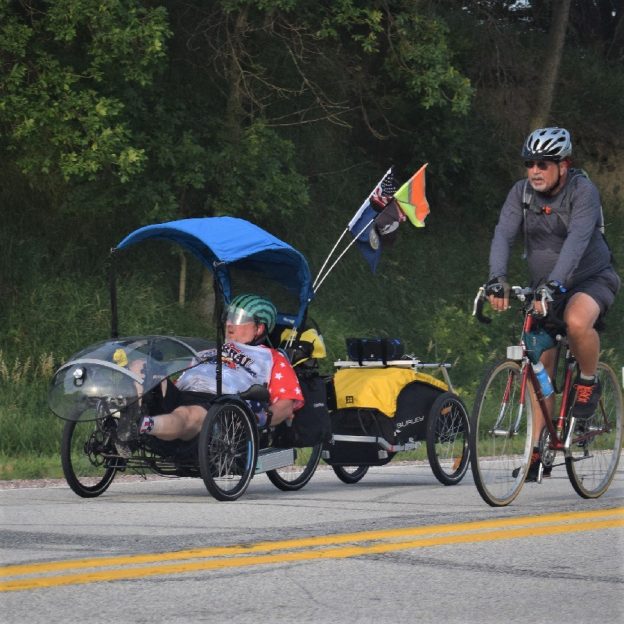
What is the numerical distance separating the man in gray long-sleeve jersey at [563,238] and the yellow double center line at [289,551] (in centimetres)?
117

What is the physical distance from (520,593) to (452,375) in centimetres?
1608

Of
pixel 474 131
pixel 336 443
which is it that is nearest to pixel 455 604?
pixel 336 443

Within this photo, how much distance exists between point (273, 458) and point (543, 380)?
Result: 6.25 ft

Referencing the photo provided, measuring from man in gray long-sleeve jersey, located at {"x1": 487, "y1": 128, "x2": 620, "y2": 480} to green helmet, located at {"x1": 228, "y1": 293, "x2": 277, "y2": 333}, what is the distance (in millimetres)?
1868

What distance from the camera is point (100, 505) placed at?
9266 millimetres

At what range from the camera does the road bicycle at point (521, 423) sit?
895 centimetres

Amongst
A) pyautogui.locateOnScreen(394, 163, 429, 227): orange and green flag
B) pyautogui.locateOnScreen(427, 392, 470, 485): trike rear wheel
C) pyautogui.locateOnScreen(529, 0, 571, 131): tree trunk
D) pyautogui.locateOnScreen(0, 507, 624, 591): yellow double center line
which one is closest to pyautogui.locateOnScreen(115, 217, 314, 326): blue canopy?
pyautogui.locateOnScreen(427, 392, 470, 485): trike rear wheel

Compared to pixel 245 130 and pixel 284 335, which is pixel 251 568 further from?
pixel 245 130

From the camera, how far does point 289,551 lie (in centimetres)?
710

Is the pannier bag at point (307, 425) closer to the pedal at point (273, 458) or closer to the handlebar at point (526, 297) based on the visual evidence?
the pedal at point (273, 458)

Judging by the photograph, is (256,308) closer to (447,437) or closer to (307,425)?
(307,425)

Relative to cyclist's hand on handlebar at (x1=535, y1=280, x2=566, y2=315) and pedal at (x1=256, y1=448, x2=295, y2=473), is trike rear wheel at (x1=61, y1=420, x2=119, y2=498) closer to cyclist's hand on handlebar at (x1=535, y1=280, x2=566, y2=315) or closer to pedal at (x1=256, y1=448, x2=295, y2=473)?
pedal at (x1=256, y1=448, x2=295, y2=473)

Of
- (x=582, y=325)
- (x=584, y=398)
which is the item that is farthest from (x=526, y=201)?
(x=584, y=398)

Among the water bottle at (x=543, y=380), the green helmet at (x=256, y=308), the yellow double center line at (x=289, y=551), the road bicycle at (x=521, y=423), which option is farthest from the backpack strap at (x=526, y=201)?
the green helmet at (x=256, y=308)
